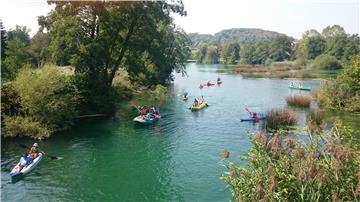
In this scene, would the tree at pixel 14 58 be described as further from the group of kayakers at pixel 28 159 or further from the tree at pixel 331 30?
the tree at pixel 331 30

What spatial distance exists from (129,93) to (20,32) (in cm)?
5881

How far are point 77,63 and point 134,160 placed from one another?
1283 cm

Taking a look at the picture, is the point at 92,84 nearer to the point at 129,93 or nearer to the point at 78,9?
the point at 78,9

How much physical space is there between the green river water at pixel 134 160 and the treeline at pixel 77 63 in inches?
58.4

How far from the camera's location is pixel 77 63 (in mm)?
33375

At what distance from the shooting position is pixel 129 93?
4925 centimetres

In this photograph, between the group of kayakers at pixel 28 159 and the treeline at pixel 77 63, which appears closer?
the group of kayakers at pixel 28 159

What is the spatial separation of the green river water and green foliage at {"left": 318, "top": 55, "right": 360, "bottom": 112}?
→ 351cm

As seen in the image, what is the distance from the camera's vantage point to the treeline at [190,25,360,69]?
11331cm

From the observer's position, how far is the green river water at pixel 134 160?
18.8 meters

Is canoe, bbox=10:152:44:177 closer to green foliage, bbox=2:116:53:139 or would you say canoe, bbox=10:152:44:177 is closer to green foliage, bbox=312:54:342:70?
green foliage, bbox=2:116:53:139

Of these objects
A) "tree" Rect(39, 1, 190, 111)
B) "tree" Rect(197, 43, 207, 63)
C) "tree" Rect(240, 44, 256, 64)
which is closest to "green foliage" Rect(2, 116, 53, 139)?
"tree" Rect(39, 1, 190, 111)

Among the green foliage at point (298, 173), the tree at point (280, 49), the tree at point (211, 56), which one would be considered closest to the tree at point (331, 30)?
the tree at point (280, 49)

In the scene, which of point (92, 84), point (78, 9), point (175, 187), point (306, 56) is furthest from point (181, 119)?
point (306, 56)
